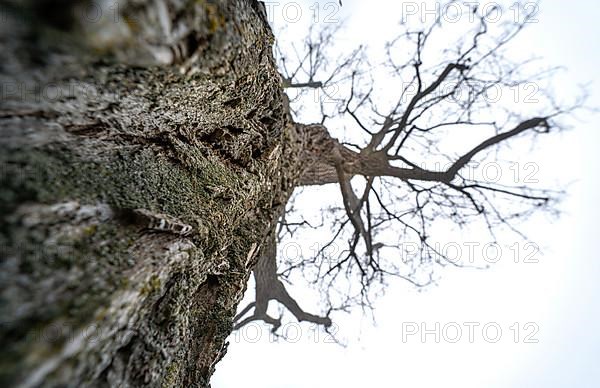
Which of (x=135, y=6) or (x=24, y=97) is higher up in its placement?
(x=135, y=6)

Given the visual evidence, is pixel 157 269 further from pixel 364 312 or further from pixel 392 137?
pixel 364 312

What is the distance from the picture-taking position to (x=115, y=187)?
822 millimetres

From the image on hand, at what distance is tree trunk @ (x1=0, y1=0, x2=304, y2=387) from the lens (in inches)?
18.9

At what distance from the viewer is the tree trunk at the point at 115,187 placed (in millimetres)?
480

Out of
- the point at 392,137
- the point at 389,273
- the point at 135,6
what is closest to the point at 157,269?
the point at 135,6

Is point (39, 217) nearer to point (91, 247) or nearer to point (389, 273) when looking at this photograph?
point (91, 247)

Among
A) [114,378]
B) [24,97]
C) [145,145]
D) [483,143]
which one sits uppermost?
[483,143]

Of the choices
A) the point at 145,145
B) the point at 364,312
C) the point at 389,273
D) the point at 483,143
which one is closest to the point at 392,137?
the point at 483,143

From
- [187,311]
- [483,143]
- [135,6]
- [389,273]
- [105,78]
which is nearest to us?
[135,6]

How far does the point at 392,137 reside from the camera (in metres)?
3.74

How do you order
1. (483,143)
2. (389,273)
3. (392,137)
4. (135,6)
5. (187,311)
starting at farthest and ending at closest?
(389,273) → (392,137) → (483,143) → (187,311) → (135,6)

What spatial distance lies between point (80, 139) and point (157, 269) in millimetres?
345

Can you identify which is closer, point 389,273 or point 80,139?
point 80,139

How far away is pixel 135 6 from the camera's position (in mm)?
488
